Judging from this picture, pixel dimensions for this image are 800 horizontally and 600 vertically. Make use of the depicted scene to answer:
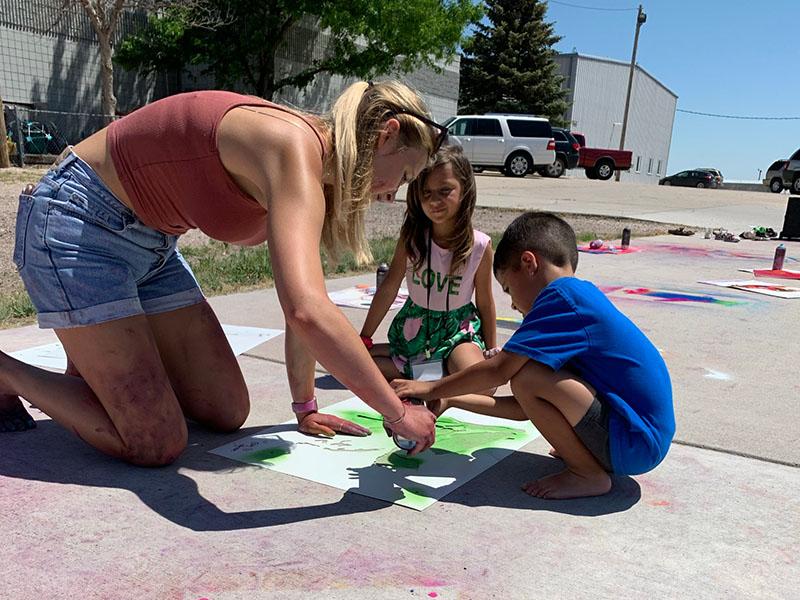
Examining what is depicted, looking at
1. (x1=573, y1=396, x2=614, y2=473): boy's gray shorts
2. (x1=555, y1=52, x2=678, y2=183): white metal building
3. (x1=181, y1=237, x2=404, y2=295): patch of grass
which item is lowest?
(x1=181, y1=237, x2=404, y2=295): patch of grass

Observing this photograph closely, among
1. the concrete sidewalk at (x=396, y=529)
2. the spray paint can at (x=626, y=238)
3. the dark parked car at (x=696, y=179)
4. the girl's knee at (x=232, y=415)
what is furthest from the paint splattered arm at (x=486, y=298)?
the dark parked car at (x=696, y=179)

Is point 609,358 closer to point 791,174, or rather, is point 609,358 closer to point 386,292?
point 386,292

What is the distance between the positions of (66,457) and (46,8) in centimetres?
2052

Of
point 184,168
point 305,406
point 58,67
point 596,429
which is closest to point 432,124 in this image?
A: point 184,168

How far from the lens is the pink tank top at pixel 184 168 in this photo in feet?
6.97

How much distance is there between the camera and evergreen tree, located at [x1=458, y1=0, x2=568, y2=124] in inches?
1464

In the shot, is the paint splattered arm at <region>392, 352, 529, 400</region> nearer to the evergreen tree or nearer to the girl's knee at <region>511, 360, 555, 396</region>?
the girl's knee at <region>511, 360, 555, 396</region>

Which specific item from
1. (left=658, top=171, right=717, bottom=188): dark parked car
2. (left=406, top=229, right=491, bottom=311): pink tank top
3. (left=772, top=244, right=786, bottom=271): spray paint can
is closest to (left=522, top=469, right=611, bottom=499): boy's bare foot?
(left=406, top=229, right=491, bottom=311): pink tank top

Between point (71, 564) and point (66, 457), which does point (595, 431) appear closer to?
point (71, 564)

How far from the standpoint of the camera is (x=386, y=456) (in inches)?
100

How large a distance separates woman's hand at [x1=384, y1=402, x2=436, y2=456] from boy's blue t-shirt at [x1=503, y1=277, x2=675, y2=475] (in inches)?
13.1

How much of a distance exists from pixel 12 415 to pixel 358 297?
2.80 meters

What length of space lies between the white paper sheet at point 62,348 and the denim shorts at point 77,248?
1097mm

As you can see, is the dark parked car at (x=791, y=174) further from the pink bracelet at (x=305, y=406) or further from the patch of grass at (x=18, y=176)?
the pink bracelet at (x=305, y=406)
